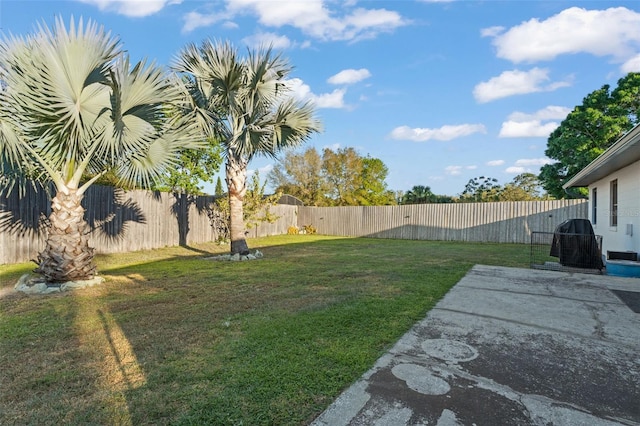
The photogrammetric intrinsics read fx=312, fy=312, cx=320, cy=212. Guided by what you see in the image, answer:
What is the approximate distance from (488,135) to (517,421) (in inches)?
623

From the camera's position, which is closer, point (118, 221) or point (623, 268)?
point (623, 268)

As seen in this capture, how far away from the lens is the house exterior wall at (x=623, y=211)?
6.31m

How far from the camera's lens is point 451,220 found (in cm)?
1445

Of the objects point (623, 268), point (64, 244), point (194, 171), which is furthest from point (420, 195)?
point (64, 244)

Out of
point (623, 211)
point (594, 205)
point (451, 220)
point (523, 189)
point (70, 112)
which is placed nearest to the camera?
point (70, 112)

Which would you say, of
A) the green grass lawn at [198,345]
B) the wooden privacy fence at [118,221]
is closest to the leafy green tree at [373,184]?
the wooden privacy fence at [118,221]

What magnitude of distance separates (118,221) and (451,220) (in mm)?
13058

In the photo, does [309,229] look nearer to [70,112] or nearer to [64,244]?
[64,244]

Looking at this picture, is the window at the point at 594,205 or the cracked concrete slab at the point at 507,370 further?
the window at the point at 594,205

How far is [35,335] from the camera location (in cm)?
294

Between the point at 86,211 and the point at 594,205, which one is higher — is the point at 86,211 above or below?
below

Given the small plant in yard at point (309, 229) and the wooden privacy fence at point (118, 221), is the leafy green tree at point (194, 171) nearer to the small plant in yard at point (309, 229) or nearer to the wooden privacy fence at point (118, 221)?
the wooden privacy fence at point (118, 221)

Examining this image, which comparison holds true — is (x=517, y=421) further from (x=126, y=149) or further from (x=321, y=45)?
(x=321, y=45)

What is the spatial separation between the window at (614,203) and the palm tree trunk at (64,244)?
1136cm
